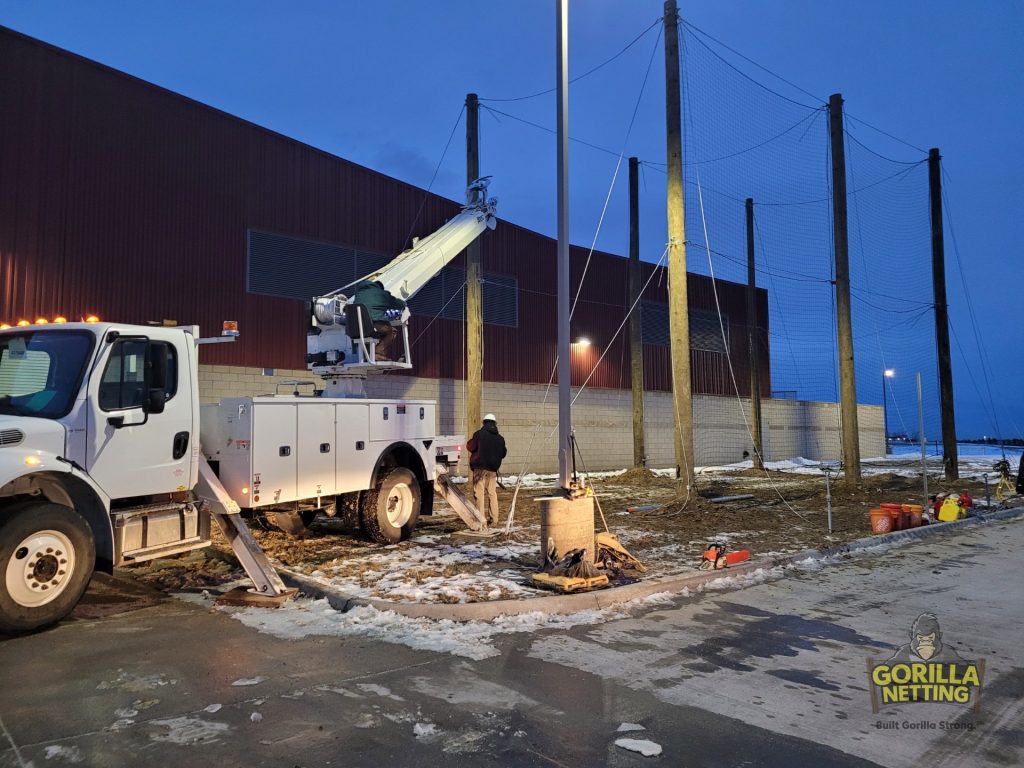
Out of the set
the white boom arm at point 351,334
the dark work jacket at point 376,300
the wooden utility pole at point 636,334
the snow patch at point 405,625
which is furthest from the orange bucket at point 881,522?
the wooden utility pole at point 636,334

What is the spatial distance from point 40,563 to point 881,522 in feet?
38.5

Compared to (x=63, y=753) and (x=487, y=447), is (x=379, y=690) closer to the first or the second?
Answer: (x=63, y=753)

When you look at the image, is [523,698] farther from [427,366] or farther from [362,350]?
[427,366]

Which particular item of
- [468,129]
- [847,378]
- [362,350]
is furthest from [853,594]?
[468,129]

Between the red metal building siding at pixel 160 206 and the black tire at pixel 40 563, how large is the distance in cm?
1072

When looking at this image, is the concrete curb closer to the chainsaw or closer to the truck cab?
the chainsaw

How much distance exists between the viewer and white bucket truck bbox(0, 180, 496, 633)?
6.21 metres

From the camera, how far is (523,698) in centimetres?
483

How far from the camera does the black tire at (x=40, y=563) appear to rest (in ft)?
19.5

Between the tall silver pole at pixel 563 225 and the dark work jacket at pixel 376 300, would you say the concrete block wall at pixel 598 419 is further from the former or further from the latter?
the tall silver pole at pixel 563 225

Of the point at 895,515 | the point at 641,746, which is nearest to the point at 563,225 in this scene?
the point at 641,746

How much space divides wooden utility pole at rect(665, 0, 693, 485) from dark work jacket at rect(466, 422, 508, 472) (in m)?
4.36

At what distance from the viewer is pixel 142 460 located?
729 cm

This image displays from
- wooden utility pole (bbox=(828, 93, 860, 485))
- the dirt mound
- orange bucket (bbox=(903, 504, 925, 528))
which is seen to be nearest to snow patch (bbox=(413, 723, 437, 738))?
orange bucket (bbox=(903, 504, 925, 528))
